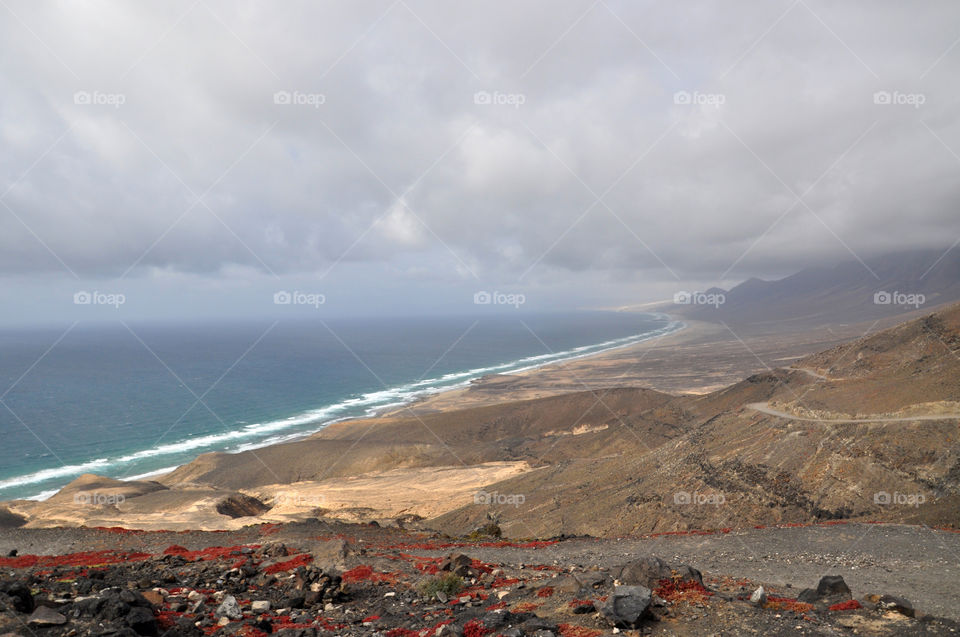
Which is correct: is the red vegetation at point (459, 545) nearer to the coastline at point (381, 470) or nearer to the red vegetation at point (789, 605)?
the coastline at point (381, 470)

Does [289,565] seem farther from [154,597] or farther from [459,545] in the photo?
[459,545]

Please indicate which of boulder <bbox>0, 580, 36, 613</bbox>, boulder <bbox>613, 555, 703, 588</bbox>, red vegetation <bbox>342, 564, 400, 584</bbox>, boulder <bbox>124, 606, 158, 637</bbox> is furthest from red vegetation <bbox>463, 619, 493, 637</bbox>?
boulder <bbox>0, 580, 36, 613</bbox>

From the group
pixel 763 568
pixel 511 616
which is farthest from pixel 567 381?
pixel 511 616

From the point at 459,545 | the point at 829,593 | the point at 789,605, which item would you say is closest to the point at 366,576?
the point at 459,545

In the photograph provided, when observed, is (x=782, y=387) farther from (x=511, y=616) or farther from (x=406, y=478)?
(x=511, y=616)

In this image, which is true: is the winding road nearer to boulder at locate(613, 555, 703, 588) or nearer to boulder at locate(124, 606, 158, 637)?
A: boulder at locate(613, 555, 703, 588)

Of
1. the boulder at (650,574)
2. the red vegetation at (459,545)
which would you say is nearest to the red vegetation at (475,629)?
the boulder at (650,574)
